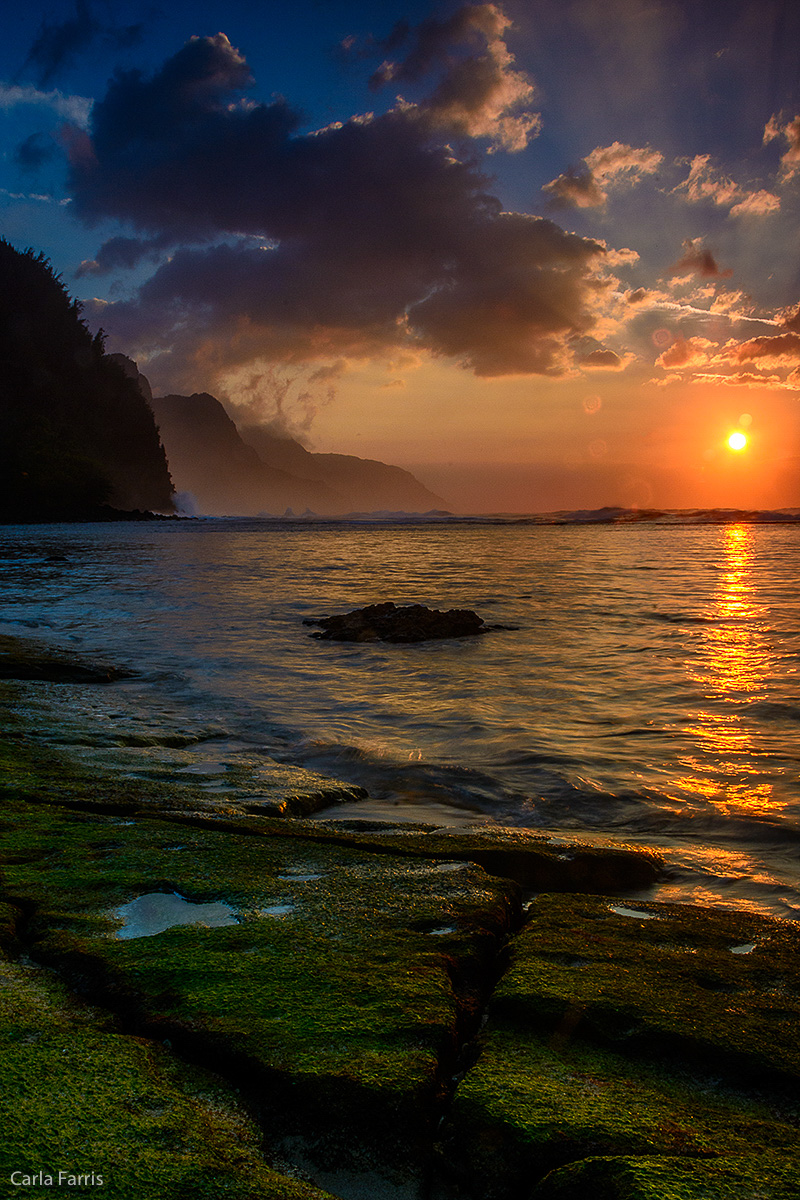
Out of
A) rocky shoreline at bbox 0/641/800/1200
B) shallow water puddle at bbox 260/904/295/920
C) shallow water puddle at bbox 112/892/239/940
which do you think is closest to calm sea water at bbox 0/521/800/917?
rocky shoreline at bbox 0/641/800/1200

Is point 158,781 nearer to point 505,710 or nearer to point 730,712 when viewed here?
point 505,710

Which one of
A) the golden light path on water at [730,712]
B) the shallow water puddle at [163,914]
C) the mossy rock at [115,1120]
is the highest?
the mossy rock at [115,1120]

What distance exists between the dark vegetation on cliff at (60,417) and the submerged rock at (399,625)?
80306 millimetres

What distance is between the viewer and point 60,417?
96.6 metres

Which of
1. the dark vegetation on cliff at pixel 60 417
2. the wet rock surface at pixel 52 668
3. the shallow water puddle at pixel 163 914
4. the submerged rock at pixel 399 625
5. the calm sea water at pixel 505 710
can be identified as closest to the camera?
the shallow water puddle at pixel 163 914

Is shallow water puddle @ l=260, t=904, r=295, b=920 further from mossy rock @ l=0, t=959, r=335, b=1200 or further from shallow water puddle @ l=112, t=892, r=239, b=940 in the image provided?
mossy rock @ l=0, t=959, r=335, b=1200

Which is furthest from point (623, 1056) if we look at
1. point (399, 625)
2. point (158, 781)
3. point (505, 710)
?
point (399, 625)

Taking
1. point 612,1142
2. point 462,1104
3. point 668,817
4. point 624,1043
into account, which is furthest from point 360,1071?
point 668,817

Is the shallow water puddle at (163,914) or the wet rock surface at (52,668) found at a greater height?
the shallow water puddle at (163,914)

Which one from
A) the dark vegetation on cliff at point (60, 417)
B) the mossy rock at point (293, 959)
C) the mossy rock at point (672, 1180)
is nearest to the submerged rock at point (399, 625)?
the mossy rock at point (293, 959)

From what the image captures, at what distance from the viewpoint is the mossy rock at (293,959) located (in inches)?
64.7

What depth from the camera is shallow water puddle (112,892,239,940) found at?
2.42 m

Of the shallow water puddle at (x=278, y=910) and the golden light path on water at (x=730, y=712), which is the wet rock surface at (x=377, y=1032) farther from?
the golden light path on water at (x=730, y=712)

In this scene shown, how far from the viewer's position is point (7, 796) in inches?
154
